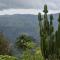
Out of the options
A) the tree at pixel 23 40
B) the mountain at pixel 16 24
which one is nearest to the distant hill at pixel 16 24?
the mountain at pixel 16 24

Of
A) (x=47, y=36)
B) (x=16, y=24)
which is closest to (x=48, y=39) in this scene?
(x=47, y=36)

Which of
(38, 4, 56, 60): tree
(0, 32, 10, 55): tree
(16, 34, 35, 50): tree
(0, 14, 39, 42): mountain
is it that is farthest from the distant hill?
(38, 4, 56, 60): tree

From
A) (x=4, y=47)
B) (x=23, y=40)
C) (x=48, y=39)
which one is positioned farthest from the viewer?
(x=23, y=40)

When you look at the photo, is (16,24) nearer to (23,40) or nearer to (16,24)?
(16,24)

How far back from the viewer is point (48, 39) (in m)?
11.6

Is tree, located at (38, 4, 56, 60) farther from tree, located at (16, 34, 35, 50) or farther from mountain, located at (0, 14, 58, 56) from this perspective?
mountain, located at (0, 14, 58, 56)

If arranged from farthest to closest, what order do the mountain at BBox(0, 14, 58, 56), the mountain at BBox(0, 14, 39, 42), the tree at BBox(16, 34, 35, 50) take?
the mountain at BBox(0, 14, 39, 42), the mountain at BBox(0, 14, 58, 56), the tree at BBox(16, 34, 35, 50)

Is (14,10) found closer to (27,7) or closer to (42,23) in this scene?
(27,7)

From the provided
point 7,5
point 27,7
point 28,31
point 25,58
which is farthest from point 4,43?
point 7,5

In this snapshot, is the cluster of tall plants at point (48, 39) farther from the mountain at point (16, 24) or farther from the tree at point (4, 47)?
the mountain at point (16, 24)

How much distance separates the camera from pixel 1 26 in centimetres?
2350

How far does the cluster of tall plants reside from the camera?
11412 millimetres

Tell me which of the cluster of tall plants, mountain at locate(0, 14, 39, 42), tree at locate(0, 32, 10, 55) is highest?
the cluster of tall plants

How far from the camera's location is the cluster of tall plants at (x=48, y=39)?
1141cm
